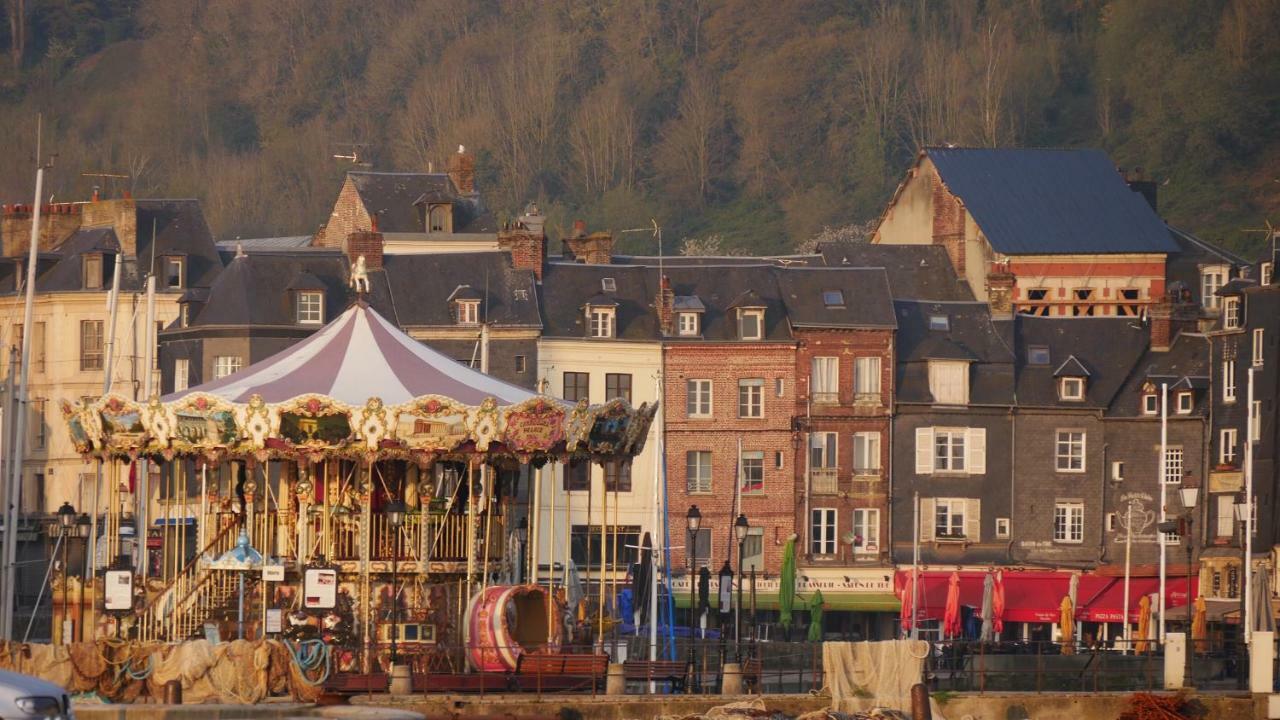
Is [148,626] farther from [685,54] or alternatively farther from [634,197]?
[685,54]

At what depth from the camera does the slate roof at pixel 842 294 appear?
78875 millimetres

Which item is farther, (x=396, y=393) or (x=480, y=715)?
(x=396, y=393)

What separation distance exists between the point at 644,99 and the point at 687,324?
78267 millimetres

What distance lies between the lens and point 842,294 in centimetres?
7969

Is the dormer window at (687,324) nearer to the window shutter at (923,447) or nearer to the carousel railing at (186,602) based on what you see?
the window shutter at (923,447)

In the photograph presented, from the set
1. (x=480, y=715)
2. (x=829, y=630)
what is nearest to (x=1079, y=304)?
(x=829, y=630)

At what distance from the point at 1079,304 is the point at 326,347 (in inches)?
1766

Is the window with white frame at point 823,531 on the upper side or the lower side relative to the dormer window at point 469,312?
lower

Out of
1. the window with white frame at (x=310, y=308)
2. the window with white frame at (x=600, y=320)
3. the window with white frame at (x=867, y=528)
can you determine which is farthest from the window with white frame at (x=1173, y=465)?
the window with white frame at (x=310, y=308)

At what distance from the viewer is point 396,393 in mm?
43000

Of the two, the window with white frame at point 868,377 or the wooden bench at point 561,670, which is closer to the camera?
the wooden bench at point 561,670

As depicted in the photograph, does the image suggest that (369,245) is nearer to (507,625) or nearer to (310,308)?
(310,308)

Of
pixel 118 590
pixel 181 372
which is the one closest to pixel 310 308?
pixel 181 372

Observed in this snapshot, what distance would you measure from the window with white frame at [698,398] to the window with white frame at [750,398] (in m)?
0.83
